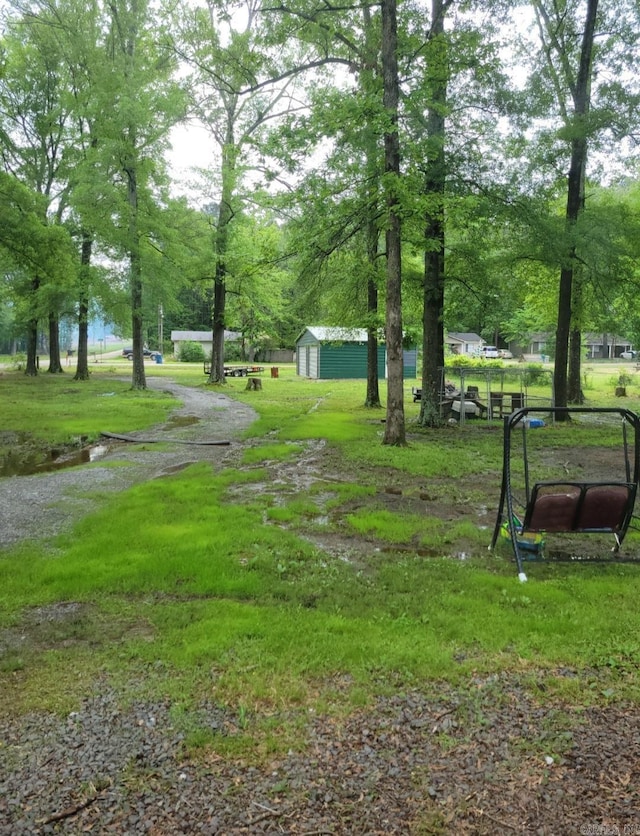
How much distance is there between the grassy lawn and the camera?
3062 millimetres

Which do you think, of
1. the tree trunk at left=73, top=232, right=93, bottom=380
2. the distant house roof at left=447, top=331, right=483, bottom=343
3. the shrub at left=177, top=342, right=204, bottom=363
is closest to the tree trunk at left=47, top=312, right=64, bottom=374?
the tree trunk at left=73, top=232, right=93, bottom=380

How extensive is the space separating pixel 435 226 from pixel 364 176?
8.58 feet

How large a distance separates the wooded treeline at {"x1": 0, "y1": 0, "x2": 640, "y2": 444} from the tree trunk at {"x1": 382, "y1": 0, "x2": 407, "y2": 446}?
0.13 ft

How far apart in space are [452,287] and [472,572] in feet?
36.0

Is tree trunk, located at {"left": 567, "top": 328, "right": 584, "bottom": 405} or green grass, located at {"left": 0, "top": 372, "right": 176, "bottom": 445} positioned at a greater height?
tree trunk, located at {"left": 567, "top": 328, "right": 584, "bottom": 405}

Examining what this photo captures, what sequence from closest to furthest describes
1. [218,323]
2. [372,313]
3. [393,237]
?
1. [393,237]
2. [372,313]
3. [218,323]

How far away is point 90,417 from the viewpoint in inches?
571

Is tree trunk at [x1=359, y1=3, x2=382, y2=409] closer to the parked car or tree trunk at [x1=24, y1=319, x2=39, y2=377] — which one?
tree trunk at [x1=24, y1=319, x2=39, y2=377]

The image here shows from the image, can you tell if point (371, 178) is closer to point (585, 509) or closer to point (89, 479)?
point (89, 479)

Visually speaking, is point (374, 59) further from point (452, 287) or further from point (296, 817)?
point (296, 817)

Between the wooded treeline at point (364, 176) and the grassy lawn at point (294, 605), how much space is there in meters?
4.98

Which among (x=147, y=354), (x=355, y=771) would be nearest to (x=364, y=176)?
(x=355, y=771)

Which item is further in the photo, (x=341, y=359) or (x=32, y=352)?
(x=341, y=359)

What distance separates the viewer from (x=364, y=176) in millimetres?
10328
